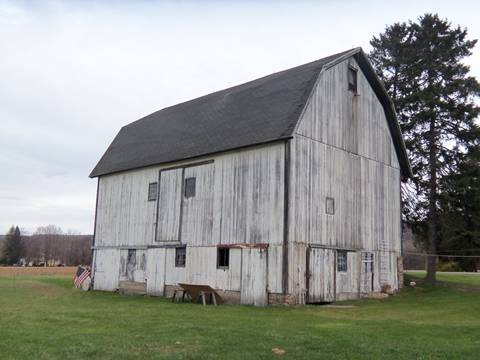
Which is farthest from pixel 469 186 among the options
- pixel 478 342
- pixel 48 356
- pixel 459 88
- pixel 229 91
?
pixel 48 356

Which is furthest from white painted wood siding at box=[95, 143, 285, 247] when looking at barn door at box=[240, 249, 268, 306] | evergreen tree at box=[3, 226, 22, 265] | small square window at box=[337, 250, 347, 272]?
evergreen tree at box=[3, 226, 22, 265]

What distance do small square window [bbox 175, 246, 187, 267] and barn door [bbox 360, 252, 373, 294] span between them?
297 inches

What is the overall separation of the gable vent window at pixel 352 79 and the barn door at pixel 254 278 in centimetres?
865

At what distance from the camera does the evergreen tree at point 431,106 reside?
27.2 m

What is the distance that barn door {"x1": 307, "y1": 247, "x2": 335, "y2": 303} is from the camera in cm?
1881

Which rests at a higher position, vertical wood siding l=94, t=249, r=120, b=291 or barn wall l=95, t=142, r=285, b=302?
barn wall l=95, t=142, r=285, b=302

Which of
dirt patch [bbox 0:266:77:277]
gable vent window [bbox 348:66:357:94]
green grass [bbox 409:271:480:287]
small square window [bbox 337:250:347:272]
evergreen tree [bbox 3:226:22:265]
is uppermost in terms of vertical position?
gable vent window [bbox 348:66:357:94]

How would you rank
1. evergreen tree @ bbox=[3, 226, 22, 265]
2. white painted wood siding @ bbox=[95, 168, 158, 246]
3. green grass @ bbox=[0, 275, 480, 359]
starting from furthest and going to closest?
1. evergreen tree @ bbox=[3, 226, 22, 265]
2. white painted wood siding @ bbox=[95, 168, 158, 246]
3. green grass @ bbox=[0, 275, 480, 359]

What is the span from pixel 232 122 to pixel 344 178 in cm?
533

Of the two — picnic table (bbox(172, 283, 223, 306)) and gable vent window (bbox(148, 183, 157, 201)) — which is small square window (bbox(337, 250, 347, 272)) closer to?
picnic table (bbox(172, 283, 223, 306))

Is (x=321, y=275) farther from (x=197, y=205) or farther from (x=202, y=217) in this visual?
(x=197, y=205)

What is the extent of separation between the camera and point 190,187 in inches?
883

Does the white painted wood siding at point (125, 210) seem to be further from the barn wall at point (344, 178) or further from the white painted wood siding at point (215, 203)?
the barn wall at point (344, 178)

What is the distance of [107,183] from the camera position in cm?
2805
